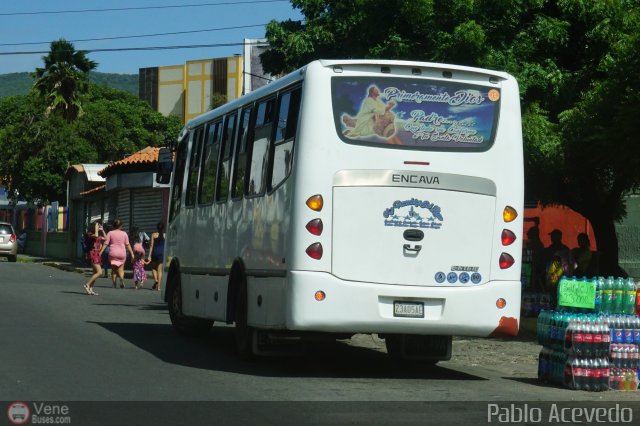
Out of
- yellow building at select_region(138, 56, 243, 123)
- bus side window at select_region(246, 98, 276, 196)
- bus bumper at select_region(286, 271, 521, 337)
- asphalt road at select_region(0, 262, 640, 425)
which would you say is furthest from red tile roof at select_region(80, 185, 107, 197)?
yellow building at select_region(138, 56, 243, 123)

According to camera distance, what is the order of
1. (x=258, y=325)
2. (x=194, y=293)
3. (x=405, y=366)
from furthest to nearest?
(x=194, y=293) → (x=405, y=366) → (x=258, y=325)

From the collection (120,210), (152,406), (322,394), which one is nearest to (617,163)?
(322,394)

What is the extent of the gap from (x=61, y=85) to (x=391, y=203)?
56.3 meters

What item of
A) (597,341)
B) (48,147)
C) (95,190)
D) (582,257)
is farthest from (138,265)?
(48,147)

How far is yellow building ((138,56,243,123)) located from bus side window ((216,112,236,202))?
83.0 m

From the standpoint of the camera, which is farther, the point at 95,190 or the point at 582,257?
the point at 95,190

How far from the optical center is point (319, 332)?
12125 mm

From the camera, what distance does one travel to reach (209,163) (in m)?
15.4

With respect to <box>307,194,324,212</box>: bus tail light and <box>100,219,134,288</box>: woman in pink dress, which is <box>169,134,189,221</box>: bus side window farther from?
<box>100,219,134,288</box>: woman in pink dress

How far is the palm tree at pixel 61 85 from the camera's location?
6481 centimetres

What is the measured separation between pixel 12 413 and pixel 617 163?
11.2m

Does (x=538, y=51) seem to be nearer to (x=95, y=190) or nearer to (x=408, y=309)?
(x=408, y=309)

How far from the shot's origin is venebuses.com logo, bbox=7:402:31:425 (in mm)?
8516

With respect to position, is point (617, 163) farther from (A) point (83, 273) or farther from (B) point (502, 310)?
(A) point (83, 273)
